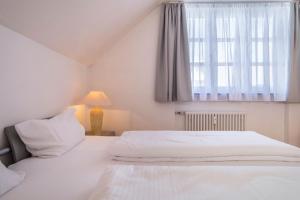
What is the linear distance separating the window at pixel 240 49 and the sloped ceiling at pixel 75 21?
0.84 metres

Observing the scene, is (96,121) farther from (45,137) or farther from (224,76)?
(224,76)

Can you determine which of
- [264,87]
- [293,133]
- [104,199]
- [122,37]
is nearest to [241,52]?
[264,87]

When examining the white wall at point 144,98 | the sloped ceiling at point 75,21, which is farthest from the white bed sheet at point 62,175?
the white wall at point 144,98

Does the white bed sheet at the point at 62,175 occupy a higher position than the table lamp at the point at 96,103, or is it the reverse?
the table lamp at the point at 96,103

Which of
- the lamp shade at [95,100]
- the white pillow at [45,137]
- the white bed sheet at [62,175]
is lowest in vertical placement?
the white bed sheet at [62,175]

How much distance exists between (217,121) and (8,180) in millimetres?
2817

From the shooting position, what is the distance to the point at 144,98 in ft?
11.8

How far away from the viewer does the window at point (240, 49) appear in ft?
11.2

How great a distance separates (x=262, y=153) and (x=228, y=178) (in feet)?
2.41

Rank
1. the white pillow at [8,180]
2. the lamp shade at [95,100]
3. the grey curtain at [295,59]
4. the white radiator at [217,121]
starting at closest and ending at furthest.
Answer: the white pillow at [8,180]
the lamp shade at [95,100]
the grey curtain at [295,59]
the white radiator at [217,121]

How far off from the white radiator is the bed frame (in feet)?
7.58

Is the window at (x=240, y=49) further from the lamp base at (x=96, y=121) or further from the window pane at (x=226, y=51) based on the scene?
the lamp base at (x=96, y=121)

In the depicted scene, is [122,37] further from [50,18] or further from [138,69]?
[50,18]

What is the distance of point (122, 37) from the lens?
3.56m
